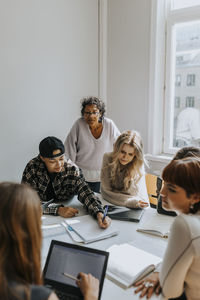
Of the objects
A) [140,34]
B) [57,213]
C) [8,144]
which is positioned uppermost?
[140,34]

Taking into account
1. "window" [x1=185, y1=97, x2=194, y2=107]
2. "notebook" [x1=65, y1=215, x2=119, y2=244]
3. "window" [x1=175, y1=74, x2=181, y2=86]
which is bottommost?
"notebook" [x1=65, y1=215, x2=119, y2=244]

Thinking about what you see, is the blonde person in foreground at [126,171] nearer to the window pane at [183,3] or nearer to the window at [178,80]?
the window at [178,80]

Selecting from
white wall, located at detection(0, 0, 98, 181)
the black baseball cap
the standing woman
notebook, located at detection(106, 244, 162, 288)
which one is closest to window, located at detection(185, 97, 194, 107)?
the standing woman

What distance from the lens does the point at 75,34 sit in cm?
322

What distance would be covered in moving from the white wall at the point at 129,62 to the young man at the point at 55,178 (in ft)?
4.82

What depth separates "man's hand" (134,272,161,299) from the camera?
1.06 metres

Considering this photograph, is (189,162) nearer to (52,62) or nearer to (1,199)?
(1,199)

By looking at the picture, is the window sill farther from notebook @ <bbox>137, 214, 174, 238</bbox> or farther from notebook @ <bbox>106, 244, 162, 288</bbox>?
notebook @ <bbox>106, 244, 162, 288</bbox>

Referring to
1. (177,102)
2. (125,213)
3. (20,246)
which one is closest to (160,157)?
(177,102)

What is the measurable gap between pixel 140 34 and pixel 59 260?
2.70 meters

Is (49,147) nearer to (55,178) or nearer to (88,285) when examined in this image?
(55,178)

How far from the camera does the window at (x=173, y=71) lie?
2.94 meters

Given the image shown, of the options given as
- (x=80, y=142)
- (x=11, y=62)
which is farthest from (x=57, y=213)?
(x=11, y=62)

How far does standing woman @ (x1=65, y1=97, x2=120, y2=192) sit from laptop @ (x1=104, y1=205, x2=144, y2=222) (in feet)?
2.83
